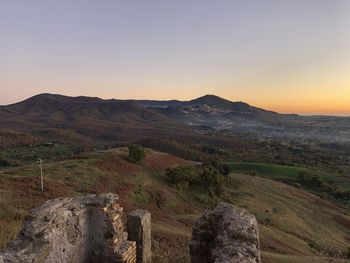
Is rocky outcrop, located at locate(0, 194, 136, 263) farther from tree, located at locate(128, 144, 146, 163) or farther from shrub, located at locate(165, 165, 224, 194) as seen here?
tree, located at locate(128, 144, 146, 163)

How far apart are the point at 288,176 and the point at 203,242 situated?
6448cm

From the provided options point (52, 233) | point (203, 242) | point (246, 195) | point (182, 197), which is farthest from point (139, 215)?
point (246, 195)

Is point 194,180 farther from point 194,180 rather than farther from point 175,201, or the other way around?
point 175,201

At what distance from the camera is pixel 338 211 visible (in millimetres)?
46781

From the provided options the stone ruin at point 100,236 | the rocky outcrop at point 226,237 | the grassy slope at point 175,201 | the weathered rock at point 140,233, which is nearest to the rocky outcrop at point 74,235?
the stone ruin at point 100,236

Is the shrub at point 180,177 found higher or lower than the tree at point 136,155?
lower

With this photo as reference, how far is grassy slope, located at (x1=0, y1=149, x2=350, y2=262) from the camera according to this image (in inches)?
826

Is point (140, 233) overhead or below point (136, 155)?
overhead

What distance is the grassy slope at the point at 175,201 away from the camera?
21.0 meters

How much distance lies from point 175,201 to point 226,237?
87.3 feet

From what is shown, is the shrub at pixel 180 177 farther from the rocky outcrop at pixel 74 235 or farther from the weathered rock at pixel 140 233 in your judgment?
the rocky outcrop at pixel 74 235

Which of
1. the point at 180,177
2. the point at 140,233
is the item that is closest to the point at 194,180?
the point at 180,177

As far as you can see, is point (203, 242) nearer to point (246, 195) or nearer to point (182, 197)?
point (182, 197)

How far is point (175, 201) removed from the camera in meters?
33.6
